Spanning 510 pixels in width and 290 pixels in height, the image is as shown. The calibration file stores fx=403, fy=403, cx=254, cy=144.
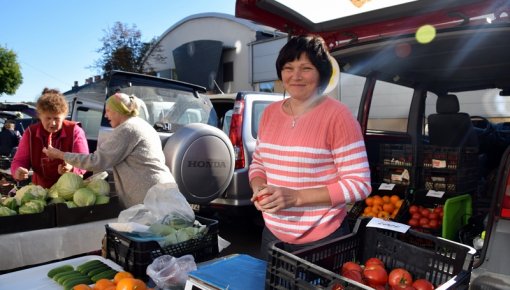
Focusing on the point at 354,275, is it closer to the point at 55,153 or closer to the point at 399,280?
the point at 399,280

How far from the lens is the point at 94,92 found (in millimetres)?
5852

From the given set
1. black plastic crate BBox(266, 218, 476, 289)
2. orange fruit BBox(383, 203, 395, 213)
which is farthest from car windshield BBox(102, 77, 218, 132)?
black plastic crate BBox(266, 218, 476, 289)

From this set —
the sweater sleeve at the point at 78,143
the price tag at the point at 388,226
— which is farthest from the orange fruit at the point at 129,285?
the sweater sleeve at the point at 78,143

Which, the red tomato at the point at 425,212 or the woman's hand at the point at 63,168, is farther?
the red tomato at the point at 425,212

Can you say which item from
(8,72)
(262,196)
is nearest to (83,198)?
(262,196)

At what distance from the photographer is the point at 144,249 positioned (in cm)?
201

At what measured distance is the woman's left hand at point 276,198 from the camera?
61.5 inches

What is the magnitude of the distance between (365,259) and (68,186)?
2.16m

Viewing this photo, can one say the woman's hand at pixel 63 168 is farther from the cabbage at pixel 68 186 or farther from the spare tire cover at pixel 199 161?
the spare tire cover at pixel 199 161

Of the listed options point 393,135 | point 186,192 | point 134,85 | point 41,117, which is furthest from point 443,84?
point 41,117

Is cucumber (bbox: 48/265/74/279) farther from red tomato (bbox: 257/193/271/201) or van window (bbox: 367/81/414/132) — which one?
van window (bbox: 367/81/414/132)

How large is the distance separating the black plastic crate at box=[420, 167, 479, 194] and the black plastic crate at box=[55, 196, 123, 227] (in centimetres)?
303

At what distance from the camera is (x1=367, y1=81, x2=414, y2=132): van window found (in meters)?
4.29

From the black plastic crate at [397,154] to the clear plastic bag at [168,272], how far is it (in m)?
2.95
